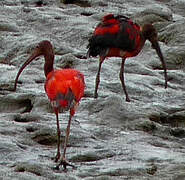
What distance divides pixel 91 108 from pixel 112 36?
4.79 ft

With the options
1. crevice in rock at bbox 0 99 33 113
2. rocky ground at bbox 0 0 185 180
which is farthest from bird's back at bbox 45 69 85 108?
crevice in rock at bbox 0 99 33 113

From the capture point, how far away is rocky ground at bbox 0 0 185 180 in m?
9.08

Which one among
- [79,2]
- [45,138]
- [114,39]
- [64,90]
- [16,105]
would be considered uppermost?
[64,90]

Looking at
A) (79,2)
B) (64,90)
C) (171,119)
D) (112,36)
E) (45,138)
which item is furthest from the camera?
(79,2)

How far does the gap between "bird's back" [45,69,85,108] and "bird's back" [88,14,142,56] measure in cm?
359

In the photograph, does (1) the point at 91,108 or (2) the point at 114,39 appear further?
(2) the point at 114,39

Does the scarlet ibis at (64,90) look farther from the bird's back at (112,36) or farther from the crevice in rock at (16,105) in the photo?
the bird's back at (112,36)

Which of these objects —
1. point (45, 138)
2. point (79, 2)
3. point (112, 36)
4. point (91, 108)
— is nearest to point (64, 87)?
point (45, 138)

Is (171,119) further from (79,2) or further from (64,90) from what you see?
(79,2)

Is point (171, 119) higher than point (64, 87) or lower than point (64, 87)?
lower

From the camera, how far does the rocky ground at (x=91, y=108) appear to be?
29.8 feet

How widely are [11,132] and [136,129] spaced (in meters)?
2.03

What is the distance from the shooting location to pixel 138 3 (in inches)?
857

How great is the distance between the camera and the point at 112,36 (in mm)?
13031
